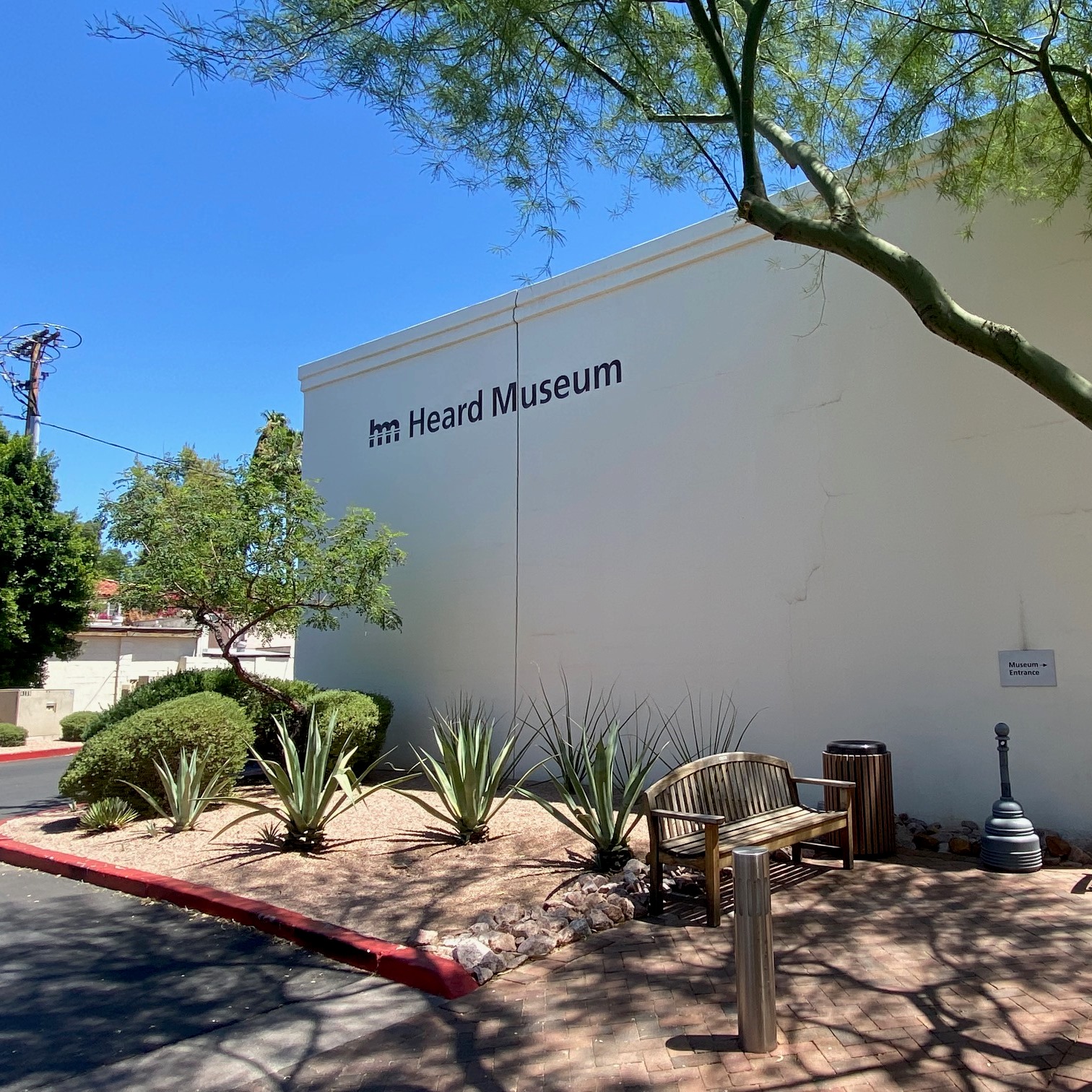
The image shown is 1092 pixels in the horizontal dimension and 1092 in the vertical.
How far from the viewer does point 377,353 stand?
46.3 ft

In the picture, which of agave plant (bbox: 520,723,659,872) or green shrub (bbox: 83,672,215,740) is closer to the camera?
agave plant (bbox: 520,723,659,872)

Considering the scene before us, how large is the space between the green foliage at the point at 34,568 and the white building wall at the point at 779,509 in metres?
10.8

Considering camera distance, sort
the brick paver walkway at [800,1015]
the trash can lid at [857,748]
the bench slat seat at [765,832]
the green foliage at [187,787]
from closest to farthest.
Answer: the brick paver walkway at [800,1015], the bench slat seat at [765,832], the trash can lid at [857,748], the green foliage at [187,787]

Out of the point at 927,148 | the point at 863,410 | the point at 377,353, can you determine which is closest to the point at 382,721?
the point at 377,353

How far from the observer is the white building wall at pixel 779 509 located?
25.7ft

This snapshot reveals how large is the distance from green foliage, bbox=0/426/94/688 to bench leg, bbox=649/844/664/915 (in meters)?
18.0

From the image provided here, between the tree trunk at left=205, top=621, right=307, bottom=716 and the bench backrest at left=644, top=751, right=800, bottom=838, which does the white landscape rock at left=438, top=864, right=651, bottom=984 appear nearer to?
the bench backrest at left=644, top=751, right=800, bottom=838

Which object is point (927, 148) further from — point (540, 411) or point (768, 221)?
point (540, 411)

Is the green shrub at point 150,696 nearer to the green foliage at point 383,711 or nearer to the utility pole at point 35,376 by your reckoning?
the green foliage at point 383,711

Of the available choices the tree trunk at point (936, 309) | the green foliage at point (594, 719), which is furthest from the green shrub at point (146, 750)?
the tree trunk at point (936, 309)

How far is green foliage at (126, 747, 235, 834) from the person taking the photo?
327 inches

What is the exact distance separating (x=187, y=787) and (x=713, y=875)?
5275 mm

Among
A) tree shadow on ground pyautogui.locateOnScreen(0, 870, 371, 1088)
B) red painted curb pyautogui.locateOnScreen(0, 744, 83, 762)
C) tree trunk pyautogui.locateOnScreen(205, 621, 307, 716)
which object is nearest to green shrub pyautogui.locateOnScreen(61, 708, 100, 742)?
red painted curb pyautogui.locateOnScreen(0, 744, 83, 762)

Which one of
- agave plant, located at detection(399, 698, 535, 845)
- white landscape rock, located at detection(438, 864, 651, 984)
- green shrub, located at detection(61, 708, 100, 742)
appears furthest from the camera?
green shrub, located at detection(61, 708, 100, 742)
